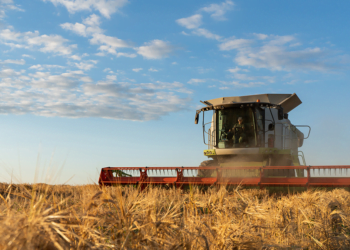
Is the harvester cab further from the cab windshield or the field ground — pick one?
the field ground

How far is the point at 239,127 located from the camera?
11.1m

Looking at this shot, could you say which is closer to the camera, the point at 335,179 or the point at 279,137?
the point at 335,179

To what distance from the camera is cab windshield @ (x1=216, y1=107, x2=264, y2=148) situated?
1096 cm

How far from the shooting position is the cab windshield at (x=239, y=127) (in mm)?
10961

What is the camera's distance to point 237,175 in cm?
986

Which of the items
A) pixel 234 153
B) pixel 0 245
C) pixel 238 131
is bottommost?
pixel 0 245

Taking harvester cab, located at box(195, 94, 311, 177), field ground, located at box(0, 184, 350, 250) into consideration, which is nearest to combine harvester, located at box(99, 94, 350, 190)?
harvester cab, located at box(195, 94, 311, 177)

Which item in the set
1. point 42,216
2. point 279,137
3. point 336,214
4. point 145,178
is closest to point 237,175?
point 145,178

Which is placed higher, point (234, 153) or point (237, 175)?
point (234, 153)

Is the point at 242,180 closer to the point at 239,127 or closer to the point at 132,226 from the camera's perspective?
the point at 239,127

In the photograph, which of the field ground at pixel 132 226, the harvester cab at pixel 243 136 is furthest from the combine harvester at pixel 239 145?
the field ground at pixel 132 226

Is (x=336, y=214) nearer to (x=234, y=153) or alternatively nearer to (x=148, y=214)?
(x=148, y=214)

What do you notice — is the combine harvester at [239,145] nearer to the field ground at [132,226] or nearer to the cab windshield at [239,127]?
the cab windshield at [239,127]

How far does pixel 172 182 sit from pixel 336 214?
206 inches
